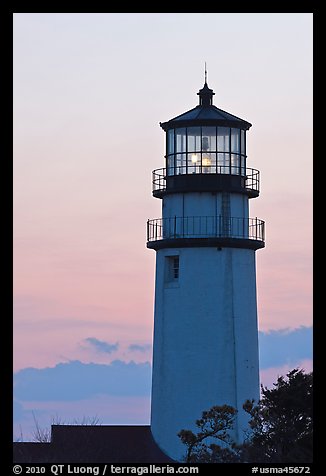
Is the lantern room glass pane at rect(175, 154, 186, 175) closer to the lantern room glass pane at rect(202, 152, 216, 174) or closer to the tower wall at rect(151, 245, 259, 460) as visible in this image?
the lantern room glass pane at rect(202, 152, 216, 174)

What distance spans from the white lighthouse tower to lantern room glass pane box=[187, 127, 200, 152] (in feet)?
0.09

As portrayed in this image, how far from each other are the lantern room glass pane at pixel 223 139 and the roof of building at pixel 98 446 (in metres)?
8.26

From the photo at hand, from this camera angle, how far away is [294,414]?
3173 cm

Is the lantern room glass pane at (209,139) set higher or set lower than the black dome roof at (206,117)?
lower

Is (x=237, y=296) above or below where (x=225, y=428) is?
above

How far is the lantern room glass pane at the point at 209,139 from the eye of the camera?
38.5m

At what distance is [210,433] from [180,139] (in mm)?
8820

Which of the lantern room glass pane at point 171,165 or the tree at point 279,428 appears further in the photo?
the lantern room glass pane at point 171,165

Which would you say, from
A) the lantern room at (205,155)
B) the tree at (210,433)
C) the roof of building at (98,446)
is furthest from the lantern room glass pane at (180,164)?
the roof of building at (98,446)

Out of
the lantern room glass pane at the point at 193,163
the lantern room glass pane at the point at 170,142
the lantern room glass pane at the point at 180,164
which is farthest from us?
the lantern room glass pane at the point at 170,142

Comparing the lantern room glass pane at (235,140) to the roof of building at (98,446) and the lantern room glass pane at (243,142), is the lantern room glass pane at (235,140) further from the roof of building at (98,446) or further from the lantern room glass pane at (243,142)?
the roof of building at (98,446)

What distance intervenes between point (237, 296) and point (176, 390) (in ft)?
10.2
